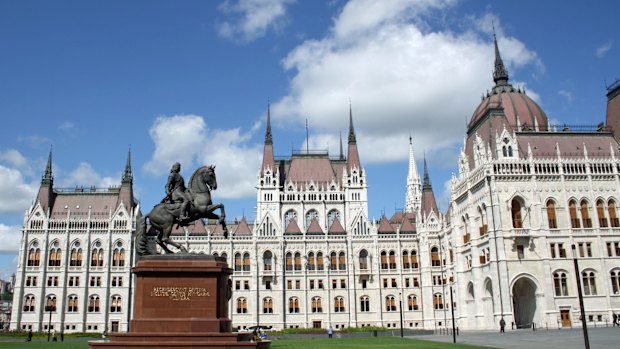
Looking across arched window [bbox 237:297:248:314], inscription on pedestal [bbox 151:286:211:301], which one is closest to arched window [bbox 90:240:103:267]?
arched window [bbox 237:297:248:314]

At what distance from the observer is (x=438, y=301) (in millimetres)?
83875

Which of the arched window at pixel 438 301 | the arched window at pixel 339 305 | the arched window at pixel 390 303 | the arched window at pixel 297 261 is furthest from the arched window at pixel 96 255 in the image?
the arched window at pixel 438 301

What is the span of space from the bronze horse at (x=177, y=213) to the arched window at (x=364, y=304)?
6229cm

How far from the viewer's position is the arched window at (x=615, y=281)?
61119 millimetres

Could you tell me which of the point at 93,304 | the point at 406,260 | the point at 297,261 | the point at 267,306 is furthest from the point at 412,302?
the point at 93,304

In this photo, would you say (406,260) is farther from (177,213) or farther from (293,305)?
(177,213)

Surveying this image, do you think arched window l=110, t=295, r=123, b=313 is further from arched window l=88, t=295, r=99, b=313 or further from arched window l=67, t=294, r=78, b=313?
arched window l=67, t=294, r=78, b=313

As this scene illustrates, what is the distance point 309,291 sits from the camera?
8550 cm

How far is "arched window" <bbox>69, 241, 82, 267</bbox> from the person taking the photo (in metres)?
87.2

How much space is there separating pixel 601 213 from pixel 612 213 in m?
1.33

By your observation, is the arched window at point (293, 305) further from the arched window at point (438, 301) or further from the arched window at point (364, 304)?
the arched window at point (438, 301)

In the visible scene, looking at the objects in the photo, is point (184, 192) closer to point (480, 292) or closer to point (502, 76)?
point (480, 292)

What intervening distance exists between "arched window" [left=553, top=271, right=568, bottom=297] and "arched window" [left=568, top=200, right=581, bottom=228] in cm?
569

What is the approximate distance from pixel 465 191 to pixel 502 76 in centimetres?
1817
